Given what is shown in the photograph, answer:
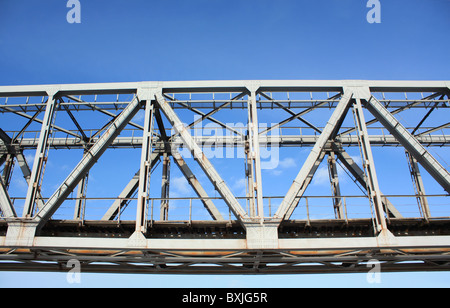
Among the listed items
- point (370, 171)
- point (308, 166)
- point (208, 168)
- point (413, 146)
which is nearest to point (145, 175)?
point (208, 168)

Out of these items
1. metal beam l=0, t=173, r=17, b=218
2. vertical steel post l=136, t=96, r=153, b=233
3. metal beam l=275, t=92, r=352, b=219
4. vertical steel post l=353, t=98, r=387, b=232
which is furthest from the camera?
metal beam l=0, t=173, r=17, b=218

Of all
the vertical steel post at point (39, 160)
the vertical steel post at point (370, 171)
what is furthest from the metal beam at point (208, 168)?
the vertical steel post at point (370, 171)

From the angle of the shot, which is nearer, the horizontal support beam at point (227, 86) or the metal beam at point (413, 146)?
the metal beam at point (413, 146)

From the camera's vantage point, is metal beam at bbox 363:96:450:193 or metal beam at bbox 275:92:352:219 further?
metal beam at bbox 363:96:450:193

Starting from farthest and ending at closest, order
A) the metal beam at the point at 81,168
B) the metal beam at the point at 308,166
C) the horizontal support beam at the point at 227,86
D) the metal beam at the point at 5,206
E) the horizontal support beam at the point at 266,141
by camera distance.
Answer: the horizontal support beam at the point at 266,141
the horizontal support beam at the point at 227,86
the metal beam at the point at 5,206
the metal beam at the point at 81,168
the metal beam at the point at 308,166

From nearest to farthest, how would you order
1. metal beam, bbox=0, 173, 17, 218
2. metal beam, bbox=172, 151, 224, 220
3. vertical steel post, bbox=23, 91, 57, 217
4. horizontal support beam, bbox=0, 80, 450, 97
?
vertical steel post, bbox=23, 91, 57, 217 → metal beam, bbox=0, 173, 17, 218 → horizontal support beam, bbox=0, 80, 450, 97 → metal beam, bbox=172, 151, 224, 220

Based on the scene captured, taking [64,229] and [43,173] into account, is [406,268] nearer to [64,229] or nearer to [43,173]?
[64,229]

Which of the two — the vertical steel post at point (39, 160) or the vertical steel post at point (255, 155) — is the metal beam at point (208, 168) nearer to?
the vertical steel post at point (255, 155)

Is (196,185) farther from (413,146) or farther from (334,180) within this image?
(413,146)

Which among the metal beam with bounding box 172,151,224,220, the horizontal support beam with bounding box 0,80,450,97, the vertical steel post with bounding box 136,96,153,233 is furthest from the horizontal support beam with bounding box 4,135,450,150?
the vertical steel post with bounding box 136,96,153,233

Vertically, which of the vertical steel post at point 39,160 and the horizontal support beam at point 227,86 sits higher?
the horizontal support beam at point 227,86

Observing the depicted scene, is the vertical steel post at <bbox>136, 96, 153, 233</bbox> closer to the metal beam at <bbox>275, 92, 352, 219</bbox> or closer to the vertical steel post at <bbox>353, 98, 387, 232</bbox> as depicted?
the metal beam at <bbox>275, 92, 352, 219</bbox>
